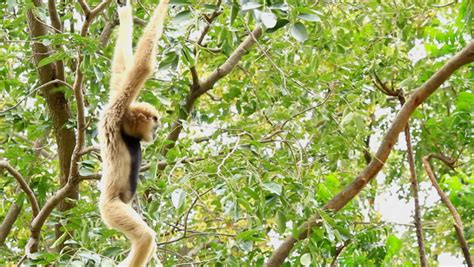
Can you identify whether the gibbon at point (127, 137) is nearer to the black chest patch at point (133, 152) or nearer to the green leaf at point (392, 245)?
the black chest patch at point (133, 152)

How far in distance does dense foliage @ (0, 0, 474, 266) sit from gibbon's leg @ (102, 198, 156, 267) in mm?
476

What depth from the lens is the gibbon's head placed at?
410 cm

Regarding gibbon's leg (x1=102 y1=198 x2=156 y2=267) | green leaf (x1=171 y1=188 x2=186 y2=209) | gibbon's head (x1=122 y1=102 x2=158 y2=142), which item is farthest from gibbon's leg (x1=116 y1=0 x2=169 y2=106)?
green leaf (x1=171 y1=188 x2=186 y2=209)

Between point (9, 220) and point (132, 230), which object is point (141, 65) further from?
point (9, 220)

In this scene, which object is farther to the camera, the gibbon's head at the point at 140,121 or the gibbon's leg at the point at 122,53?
the gibbon's leg at the point at 122,53

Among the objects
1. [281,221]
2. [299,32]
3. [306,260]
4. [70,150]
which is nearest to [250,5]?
[299,32]

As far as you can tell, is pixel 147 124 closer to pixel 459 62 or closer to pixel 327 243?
pixel 459 62

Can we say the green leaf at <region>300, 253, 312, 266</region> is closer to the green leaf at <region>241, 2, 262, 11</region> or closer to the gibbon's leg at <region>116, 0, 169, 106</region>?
the gibbon's leg at <region>116, 0, 169, 106</region>

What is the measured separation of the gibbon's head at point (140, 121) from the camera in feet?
13.4

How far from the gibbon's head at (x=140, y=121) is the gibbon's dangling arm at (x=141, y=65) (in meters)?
0.04

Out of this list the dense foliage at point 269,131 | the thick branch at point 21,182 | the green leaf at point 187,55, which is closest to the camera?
the green leaf at point 187,55

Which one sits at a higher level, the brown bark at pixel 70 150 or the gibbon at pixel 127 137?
the brown bark at pixel 70 150

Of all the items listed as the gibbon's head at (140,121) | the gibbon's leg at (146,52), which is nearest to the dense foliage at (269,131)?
the gibbon's leg at (146,52)

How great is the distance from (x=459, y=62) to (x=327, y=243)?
198cm
